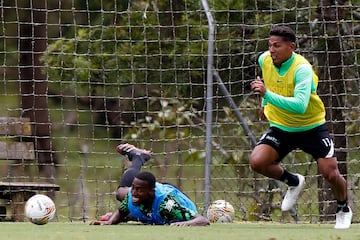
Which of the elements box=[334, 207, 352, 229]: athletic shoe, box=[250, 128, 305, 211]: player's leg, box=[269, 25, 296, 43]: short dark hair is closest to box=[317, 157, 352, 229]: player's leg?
box=[334, 207, 352, 229]: athletic shoe

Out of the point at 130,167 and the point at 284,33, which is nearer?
the point at 284,33

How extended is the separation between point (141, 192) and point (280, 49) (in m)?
1.72

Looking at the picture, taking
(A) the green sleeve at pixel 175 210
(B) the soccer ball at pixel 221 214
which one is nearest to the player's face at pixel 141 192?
(A) the green sleeve at pixel 175 210

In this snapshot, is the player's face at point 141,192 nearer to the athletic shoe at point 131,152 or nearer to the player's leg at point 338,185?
the player's leg at point 338,185

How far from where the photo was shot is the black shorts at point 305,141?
986cm

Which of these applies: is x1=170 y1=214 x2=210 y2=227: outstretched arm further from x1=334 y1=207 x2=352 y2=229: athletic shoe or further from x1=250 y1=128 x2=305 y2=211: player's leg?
x1=334 y1=207 x2=352 y2=229: athletic shoe

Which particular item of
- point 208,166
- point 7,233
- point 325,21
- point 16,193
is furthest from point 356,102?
point 7,233

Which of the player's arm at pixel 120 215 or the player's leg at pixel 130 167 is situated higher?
the player's leg at pixel 130 167

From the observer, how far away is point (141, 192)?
9.95 metres

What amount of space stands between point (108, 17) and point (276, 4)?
6.67 feet

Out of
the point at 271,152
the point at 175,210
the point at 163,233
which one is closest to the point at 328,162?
the point at 271,152

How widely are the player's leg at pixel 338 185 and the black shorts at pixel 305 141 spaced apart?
69 mm

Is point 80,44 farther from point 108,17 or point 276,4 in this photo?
point 276,4

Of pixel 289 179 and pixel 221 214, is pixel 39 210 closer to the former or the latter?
pixel 221 214
